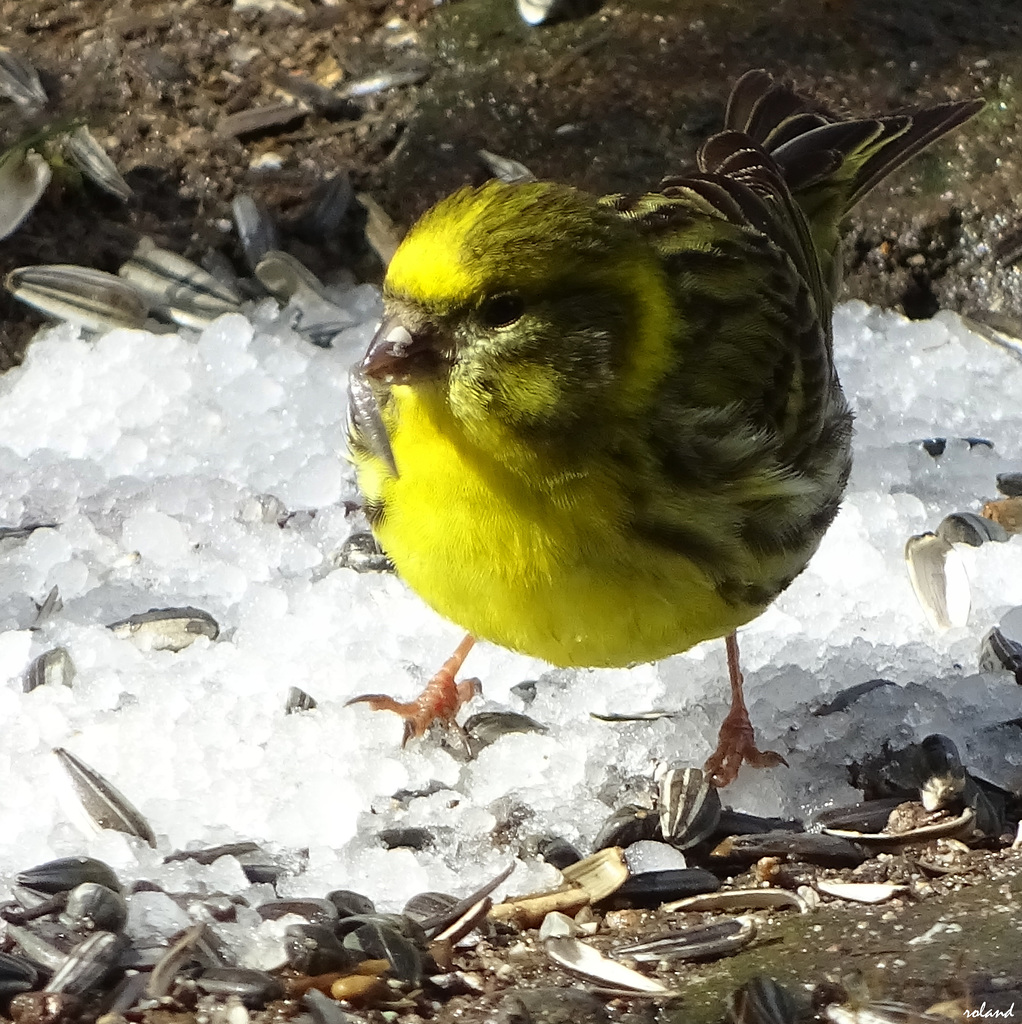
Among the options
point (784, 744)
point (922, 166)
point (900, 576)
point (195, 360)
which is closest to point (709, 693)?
point (784, 744)

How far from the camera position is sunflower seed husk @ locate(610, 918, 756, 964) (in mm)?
2258

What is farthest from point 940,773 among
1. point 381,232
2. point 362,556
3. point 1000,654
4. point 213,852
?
point 381,232

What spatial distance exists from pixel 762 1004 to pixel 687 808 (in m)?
0.65

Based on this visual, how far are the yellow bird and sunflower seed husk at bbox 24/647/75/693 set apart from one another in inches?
21.7

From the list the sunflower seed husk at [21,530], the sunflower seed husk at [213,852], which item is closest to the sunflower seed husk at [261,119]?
the sunflower seed husk at [21,530]

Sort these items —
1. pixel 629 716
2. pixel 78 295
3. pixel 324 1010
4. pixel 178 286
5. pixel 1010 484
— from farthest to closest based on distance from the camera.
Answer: pixel 178 286 → pixel 78 295 → pixel 1010 484 → pixel 629 716 → pixel 324 1010

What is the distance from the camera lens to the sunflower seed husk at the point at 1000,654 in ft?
9.89

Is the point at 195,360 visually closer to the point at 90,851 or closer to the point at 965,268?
the point at 90,851

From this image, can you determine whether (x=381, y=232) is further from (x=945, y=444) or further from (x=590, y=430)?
(x=590, y=430)

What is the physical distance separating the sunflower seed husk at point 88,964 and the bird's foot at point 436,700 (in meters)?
0.74

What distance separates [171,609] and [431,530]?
37.6 inches

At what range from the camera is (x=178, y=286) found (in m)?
4.10

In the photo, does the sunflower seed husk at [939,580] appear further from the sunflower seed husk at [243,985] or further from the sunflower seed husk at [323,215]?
the sunflower seed husk at [323,215]

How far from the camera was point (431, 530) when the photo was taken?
2496mm
